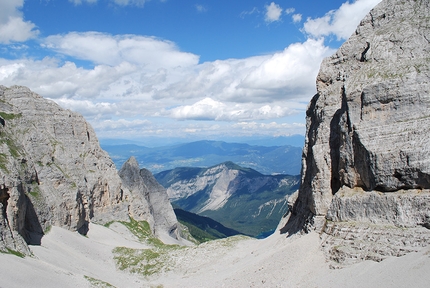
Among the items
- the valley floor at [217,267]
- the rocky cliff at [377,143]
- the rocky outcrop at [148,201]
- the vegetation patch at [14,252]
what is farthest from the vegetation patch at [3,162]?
the rocky outcrop at [148,201]

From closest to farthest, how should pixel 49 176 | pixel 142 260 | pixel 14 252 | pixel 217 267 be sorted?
pixel 14 252 → pixel 217 267 → pixel 142 260 → pixel 49 176

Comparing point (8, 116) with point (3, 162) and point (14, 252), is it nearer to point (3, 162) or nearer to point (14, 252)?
point (3, 162)

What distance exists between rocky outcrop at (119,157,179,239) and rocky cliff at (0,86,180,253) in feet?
2.31

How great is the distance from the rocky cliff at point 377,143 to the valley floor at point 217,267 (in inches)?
89.4

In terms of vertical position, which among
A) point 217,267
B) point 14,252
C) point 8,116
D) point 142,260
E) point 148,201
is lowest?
point 142,260

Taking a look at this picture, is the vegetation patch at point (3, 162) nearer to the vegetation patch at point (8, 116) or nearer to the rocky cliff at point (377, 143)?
the vegetation patch at point (8, 116)

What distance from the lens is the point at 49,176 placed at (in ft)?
212

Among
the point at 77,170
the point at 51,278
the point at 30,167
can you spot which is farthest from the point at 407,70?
the point at 77,170

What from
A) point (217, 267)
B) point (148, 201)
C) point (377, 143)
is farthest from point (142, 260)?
point (148, 201)

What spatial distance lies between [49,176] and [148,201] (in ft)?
131

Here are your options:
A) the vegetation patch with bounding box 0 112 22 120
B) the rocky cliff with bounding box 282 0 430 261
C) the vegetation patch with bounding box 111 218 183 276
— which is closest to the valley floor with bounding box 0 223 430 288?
the vegetation patch with bounding box 111 218 183 276

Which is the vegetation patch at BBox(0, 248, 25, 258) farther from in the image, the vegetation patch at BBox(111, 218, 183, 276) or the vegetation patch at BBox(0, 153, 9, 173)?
the vegetation patch at BBox(111, 218, 183, 276)

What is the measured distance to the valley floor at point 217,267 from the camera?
30.5 meters

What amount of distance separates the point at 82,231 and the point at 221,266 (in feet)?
105
